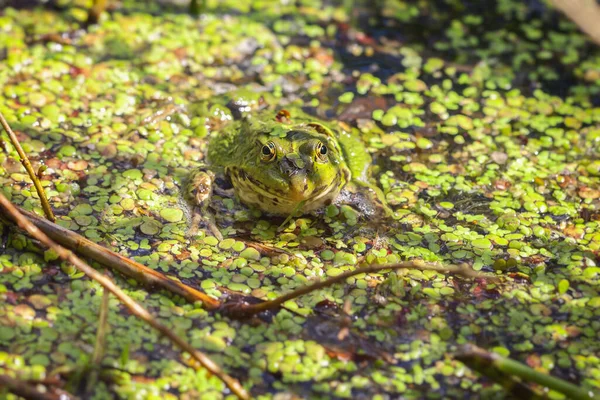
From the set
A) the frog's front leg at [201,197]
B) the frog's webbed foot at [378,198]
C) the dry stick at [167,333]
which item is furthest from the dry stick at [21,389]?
the frog's webbed foot at [378,198]

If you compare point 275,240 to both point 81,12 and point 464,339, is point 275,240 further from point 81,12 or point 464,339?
point 81,12

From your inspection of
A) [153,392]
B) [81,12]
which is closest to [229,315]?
[153,392]

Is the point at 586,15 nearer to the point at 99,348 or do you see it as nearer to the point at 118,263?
the point at 118,263

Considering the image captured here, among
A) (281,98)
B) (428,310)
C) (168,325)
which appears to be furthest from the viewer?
(281,98)

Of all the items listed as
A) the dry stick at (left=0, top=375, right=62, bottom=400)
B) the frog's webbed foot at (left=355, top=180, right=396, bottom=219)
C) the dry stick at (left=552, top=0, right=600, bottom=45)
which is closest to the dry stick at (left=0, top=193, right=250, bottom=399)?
the dry stick at (left=0, top=375, right=62, bottom=400)

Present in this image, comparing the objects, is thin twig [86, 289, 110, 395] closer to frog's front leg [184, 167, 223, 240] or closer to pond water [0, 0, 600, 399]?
pond water [0, 0, 600, 399]

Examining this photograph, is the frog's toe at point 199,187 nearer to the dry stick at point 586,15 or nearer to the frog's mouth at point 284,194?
the frog's mouth at point 284,194
